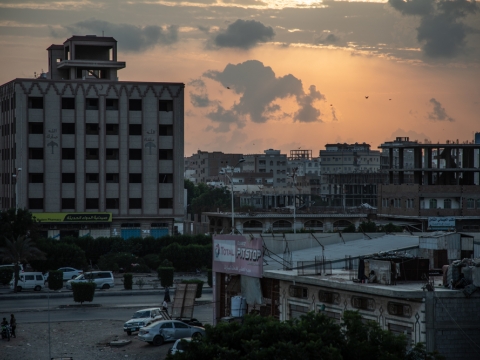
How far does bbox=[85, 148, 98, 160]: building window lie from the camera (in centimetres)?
8806

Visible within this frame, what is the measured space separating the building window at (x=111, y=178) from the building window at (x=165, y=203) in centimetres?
459

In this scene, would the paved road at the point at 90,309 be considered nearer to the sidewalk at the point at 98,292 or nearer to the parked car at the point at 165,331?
the sidewalk at the point at 98,292

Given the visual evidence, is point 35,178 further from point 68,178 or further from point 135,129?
point 135,129

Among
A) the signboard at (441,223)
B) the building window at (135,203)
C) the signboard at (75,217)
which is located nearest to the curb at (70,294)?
the signboard at (75,217)

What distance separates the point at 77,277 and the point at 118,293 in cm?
490

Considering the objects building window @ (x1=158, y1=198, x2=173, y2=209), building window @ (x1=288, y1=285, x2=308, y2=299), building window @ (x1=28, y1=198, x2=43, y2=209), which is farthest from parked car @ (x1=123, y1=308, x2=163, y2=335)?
building window @ (x1=158, y1=198, x2=173, y2=209)

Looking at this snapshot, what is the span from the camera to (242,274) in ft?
129

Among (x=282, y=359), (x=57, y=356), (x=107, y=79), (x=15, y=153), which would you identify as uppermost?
(x=107, y=79)

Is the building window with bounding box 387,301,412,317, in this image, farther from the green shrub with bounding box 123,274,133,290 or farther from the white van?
the white van

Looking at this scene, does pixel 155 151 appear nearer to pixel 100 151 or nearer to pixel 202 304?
pixel 100 151

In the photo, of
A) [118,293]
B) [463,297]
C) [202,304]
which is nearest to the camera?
[463,297]

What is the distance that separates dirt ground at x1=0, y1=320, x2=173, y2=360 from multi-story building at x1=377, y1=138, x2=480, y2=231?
48925 millimetres

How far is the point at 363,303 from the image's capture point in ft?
100

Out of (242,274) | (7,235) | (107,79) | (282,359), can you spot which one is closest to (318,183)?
(107,79)
